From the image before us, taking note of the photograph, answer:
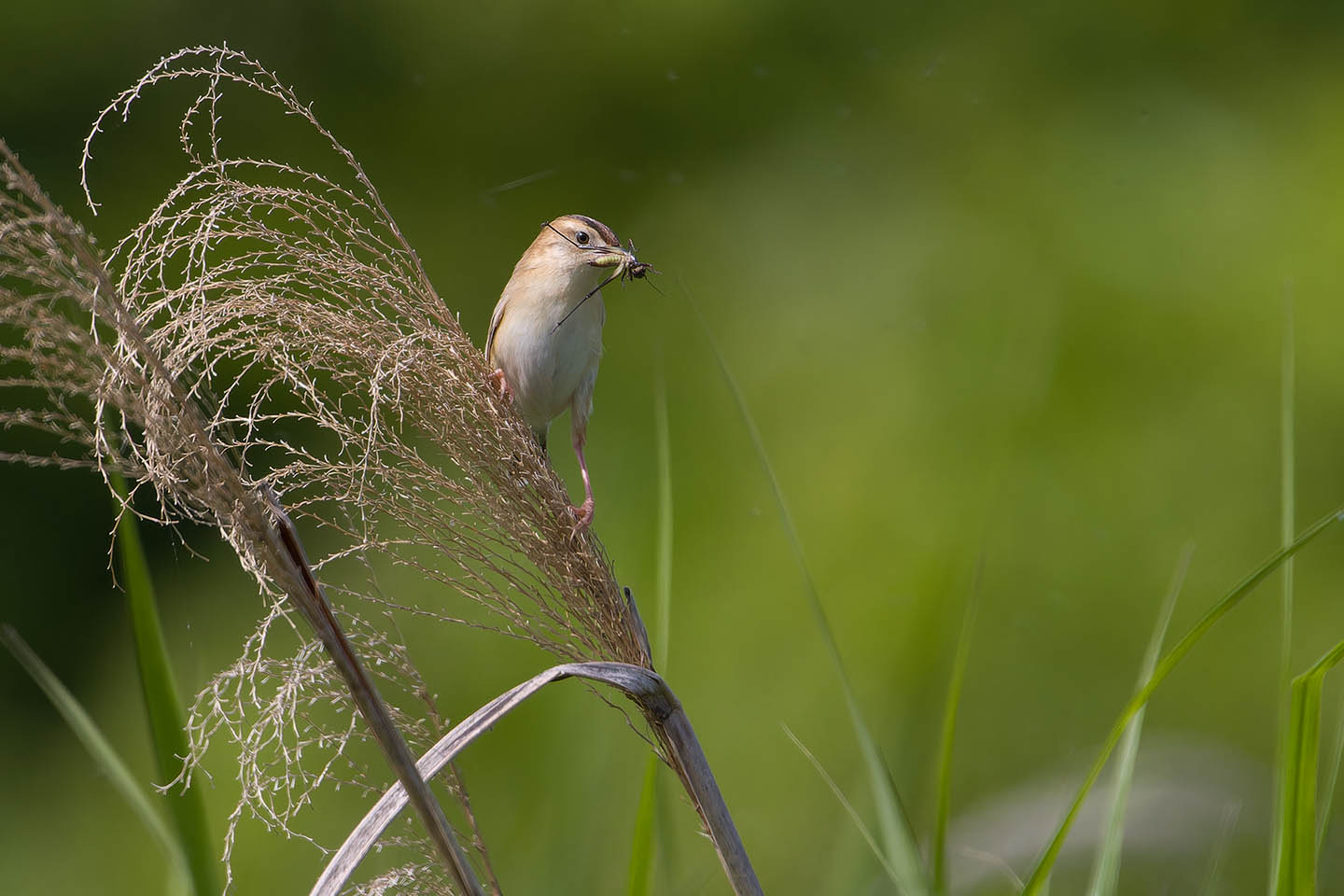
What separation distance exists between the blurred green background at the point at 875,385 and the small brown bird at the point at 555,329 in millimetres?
1067

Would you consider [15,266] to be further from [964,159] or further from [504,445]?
[964,159]

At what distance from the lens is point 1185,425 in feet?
11.4

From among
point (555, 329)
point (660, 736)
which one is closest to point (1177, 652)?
point (660, 736)

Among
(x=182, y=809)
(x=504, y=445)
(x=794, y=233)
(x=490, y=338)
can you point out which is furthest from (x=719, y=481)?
(x=182, y=809)

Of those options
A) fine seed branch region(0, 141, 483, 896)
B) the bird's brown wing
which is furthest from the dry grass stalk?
the bird's brown wing

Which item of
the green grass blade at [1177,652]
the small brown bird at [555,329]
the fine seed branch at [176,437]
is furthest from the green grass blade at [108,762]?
the small brown bird at [555,329]

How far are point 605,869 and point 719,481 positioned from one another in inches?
51.2

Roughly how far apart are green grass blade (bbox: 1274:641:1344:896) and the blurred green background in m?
2.01

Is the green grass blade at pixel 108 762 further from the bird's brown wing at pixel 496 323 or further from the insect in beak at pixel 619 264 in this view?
the bird's brown wing at pixel 496 323

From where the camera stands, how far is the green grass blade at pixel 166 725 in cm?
91

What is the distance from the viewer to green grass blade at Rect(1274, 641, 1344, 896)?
0.85m

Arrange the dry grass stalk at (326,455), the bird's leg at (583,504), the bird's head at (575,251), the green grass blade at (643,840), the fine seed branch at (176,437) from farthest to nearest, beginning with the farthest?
the bird's head at (575,251) → the bird's leg at (583,504) → the green grass blade at (643,840) → the dry grass stalk at (326,455) → the fine seed branch at (176,437)

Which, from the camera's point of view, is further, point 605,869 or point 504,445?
point 605,869

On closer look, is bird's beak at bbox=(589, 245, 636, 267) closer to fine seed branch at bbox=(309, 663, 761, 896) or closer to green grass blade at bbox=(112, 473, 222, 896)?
fine seed branch at bbox=(309, 663, 761, 896)
